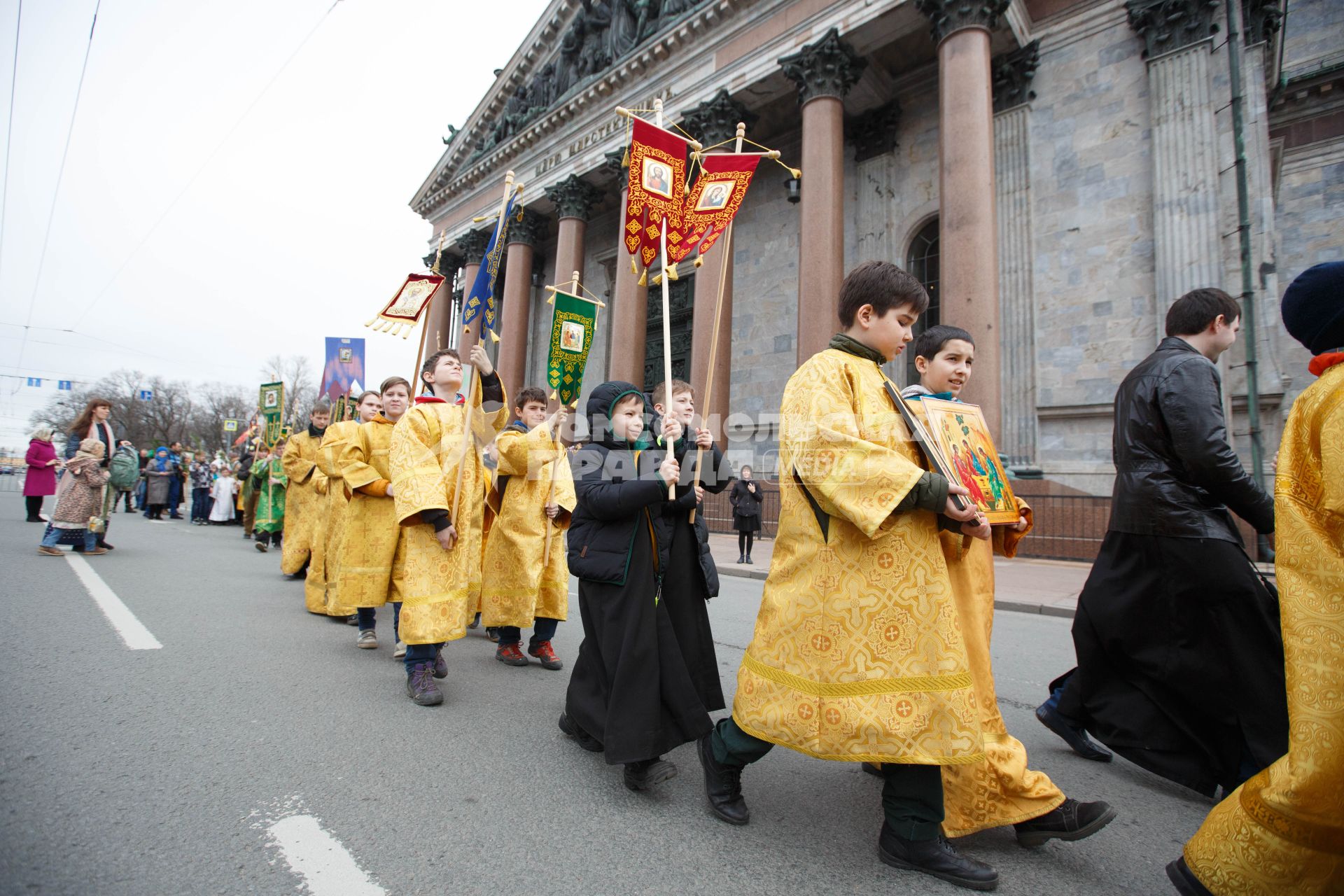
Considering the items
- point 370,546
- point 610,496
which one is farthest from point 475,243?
point 610,496

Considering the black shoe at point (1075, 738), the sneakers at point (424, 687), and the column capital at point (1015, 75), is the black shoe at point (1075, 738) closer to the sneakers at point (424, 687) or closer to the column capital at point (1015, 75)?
the sneakers at point (424, 687)

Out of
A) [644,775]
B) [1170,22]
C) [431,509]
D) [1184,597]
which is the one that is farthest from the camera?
[1170,22]

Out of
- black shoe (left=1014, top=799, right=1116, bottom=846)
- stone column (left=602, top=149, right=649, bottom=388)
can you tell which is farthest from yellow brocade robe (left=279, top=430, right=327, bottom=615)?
stone column (left=602, top=149, right=649, bottom=388)

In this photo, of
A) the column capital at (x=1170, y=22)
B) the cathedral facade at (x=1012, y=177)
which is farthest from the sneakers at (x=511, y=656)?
the column capital at (x=1170, y=22)

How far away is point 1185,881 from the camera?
70.1 inches

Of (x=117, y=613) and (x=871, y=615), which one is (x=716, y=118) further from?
(x=871, y=615)

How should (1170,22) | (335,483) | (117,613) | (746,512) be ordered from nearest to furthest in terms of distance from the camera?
(117,613), (335,483), (746,512), (1170,22)

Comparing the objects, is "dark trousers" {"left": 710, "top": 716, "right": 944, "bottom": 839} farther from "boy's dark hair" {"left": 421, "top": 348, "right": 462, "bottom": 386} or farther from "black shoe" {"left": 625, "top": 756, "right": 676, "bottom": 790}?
"boy's dark hair" {"left": 421, "top": 348, "right": 462, "bottom": 386}

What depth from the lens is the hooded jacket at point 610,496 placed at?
2855 mm

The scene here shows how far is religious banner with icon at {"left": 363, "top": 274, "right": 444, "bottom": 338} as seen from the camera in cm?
585

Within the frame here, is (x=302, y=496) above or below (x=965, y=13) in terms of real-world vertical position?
below

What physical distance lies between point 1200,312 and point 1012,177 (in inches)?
543

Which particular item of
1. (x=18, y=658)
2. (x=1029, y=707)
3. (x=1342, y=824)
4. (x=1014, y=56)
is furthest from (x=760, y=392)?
(x=1342, y=824)

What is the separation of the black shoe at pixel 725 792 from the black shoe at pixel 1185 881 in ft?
4.14
